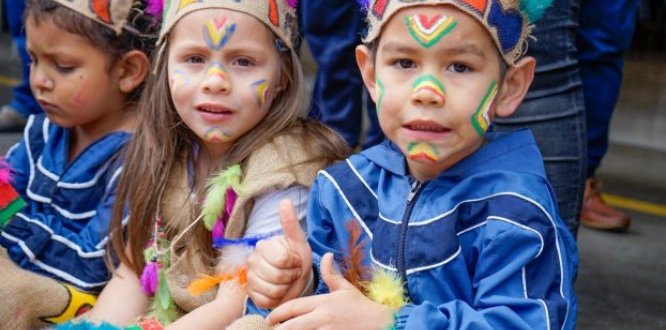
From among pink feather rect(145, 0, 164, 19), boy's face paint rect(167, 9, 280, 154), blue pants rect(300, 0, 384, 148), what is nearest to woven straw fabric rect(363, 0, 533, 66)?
boy's face paint rect(167, 9, 280, 154)

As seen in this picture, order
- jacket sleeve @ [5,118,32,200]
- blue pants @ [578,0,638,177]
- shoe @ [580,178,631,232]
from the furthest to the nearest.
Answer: shoe @ [580,178,631,232], blue pants @ [578,0,638,177], jacket sleeve @ [5,118,32,200]

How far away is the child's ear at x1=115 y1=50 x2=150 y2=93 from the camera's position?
3.31 metres

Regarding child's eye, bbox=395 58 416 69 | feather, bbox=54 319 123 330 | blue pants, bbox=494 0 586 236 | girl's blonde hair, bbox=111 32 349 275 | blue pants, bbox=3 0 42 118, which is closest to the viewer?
child's eye, bbox=395 58 416 69

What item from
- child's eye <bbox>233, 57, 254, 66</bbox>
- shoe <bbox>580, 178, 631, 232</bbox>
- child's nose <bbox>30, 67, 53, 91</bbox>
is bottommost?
shoe <bbox>580, 178, 631, 232</bbox>

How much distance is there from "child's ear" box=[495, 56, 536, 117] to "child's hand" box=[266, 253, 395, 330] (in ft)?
1.76

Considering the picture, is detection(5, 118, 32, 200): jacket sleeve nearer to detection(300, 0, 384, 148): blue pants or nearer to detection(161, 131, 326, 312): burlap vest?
detection(161, 131, 326, 312): burlap vest

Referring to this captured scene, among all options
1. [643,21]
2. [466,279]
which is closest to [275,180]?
[466,279]

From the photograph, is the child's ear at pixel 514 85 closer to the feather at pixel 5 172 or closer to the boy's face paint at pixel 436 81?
the boy's face paint at pixel 436 81

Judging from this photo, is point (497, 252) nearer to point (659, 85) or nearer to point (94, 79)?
point (94, 79)

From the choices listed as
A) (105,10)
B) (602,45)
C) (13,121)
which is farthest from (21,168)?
(13,121)

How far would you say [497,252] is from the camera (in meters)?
2.22

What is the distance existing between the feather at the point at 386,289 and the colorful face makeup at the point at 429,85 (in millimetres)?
398

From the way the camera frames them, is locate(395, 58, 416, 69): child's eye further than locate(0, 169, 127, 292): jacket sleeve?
No

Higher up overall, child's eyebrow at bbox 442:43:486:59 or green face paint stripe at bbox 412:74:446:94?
child's eyebrow at bbox 442:43:486:59
